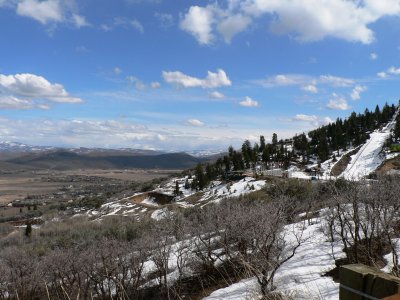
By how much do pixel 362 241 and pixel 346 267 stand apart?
85.7 ft

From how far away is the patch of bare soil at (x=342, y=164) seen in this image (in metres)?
83.6

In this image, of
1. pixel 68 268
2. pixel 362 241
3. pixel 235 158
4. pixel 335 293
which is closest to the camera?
pixel 335 293

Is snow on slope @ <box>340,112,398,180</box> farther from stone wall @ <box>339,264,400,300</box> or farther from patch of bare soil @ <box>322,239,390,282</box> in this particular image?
stone wall @ <box>339,264,400,300</box>

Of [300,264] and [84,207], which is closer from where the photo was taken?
[300,264]

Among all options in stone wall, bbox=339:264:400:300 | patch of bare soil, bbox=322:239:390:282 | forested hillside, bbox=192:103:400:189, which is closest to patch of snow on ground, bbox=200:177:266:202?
forested hillside, bbox=192:103:400:189

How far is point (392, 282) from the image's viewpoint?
2953mm

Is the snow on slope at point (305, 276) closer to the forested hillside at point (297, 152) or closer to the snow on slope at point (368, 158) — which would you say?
the snow on slope at point (368, 158)

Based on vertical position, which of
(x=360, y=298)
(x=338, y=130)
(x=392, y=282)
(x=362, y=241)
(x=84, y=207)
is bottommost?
(x=84, y=207)

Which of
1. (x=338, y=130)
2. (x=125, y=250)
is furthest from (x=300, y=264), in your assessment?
(x=338, y=130)

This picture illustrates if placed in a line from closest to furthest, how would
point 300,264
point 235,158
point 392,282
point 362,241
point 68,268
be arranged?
point 392,282 < point 300,264 < point 362,241 < point 68,268 < point 235,158

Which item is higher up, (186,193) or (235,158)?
(235,158)

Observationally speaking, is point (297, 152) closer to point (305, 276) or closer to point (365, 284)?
point (305, 276)

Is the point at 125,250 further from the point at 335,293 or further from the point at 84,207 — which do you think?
the point at 84,207

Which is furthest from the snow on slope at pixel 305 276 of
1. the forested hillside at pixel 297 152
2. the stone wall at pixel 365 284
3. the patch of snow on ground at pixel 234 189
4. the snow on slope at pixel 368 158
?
the forested hillside at pixel 297 152
